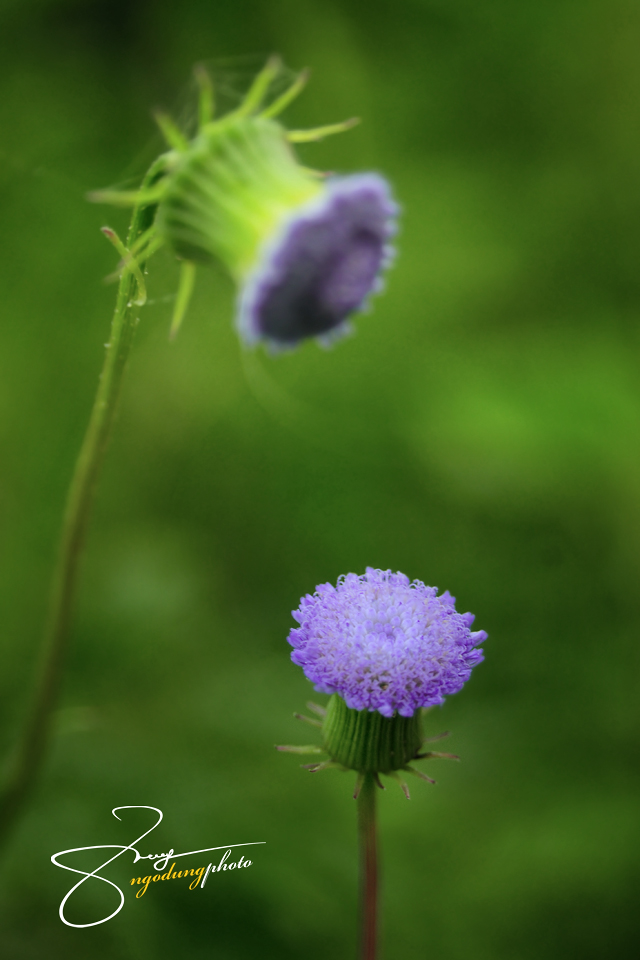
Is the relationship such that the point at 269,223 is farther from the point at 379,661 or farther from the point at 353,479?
the point at 353,479

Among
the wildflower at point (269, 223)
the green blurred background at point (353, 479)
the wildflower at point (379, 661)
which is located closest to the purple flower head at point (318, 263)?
the wildflower at point (269, 223)

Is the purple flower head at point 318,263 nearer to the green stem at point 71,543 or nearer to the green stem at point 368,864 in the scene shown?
the green stem at point 71,543
